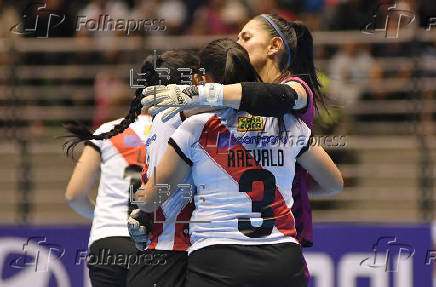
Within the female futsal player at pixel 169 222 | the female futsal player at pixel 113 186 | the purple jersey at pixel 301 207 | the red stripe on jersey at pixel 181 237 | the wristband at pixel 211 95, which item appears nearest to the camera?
the wristband at pixel 211 95

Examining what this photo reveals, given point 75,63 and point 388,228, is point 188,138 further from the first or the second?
point 75,63

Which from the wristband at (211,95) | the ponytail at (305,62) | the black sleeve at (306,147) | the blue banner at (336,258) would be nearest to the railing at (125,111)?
the blue banner at (336,258)

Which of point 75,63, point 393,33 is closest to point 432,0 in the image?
point 393,33

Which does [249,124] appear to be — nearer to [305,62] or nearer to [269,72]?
[269,72]

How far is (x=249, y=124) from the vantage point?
10.7 feet

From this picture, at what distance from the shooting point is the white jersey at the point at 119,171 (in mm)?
4457

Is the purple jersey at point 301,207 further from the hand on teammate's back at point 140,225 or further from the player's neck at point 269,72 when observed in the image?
the hand on teammate's back at point 140,225

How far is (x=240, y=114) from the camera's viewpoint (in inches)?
130

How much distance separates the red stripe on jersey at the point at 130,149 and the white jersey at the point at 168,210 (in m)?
0.83

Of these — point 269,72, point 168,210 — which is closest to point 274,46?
point 269,72

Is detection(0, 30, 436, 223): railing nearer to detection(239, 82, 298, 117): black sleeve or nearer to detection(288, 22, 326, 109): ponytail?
detection(288, 22, 326, 109): ponytail

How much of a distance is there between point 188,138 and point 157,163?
0.30 meters

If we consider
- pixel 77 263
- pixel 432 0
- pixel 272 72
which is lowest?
pixel 77 263

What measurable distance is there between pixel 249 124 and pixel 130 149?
4.53ft
